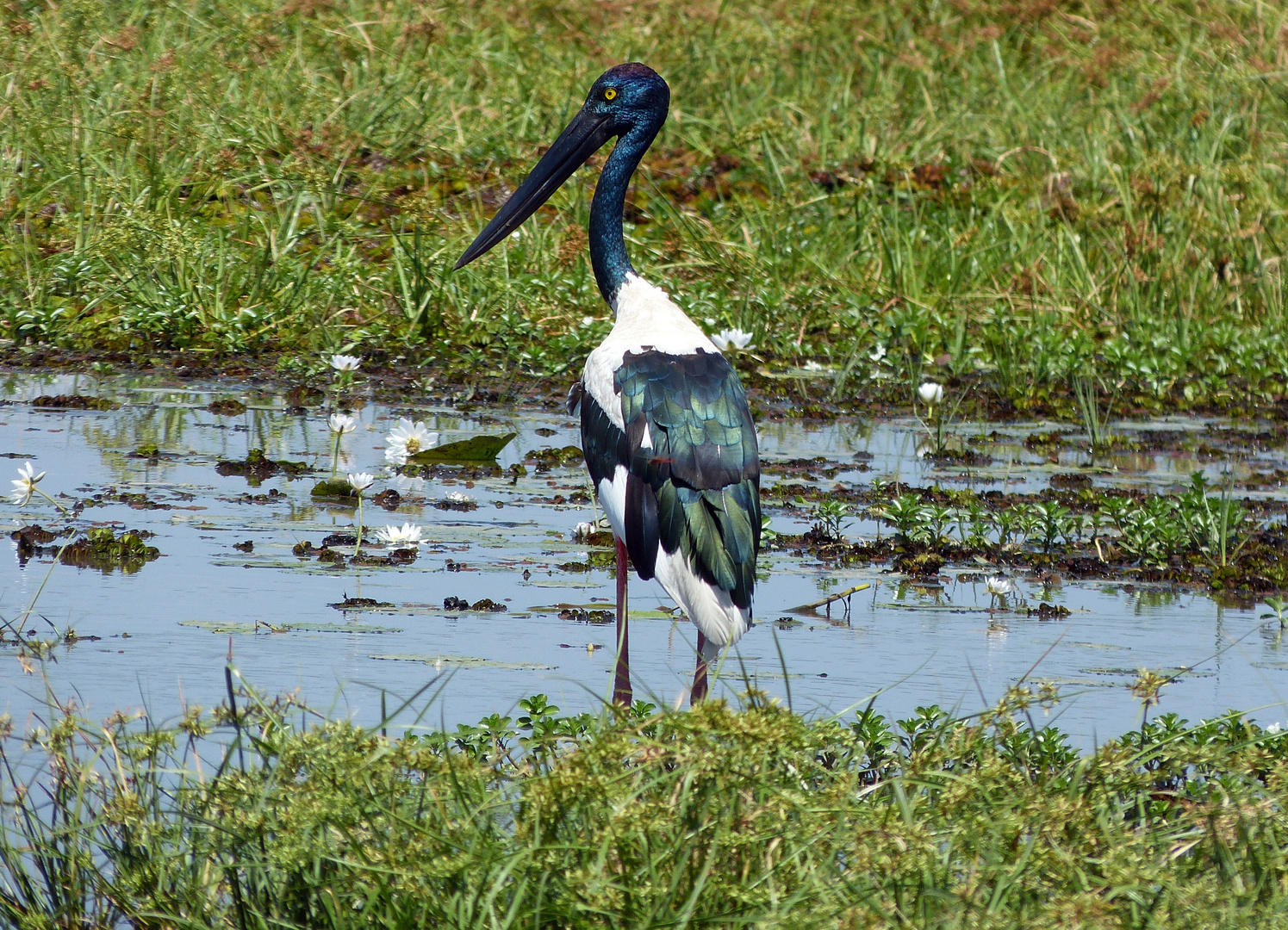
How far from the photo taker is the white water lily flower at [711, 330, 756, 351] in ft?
26.1

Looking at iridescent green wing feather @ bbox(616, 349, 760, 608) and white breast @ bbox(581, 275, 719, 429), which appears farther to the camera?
white breast @ bbox(581, 275, 719, 429)

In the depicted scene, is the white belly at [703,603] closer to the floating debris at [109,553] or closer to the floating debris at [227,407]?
the floating debris at [109,553]

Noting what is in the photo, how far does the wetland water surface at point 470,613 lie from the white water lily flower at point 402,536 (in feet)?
0.28

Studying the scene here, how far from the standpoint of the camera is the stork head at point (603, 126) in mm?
6609

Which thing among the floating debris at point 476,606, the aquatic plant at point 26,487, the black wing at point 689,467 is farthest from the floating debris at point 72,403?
the black wing at point 689,467

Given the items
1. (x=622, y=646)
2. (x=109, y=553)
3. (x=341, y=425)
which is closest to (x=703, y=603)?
(x=622, y=646)

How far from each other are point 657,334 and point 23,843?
2.47 m

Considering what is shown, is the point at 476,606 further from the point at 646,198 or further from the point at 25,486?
the point at 646,198

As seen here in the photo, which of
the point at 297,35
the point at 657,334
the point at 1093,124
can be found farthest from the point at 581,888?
the point at 1093,124

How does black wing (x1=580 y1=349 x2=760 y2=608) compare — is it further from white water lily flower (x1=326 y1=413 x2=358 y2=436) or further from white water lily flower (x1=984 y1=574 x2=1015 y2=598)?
white water lily flower (x1=326 y1=413 x2=358 y2=436)

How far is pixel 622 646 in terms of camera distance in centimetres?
441

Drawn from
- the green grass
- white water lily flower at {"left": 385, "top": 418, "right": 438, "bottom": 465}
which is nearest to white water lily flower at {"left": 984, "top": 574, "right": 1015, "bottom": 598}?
white water lily flower at {"left": 385, "top": 418, "right": 438, "bottom": 465}

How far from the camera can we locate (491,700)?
4207 mm

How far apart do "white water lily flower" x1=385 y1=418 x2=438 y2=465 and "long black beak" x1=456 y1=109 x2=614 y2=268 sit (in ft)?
2.91
